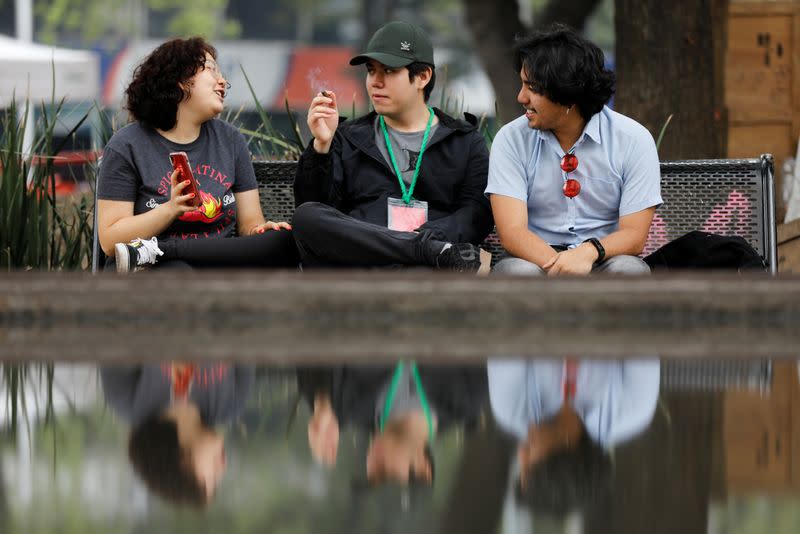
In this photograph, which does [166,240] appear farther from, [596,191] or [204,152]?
[596,191]

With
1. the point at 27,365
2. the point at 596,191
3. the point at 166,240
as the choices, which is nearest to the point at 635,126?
the point at 596,191

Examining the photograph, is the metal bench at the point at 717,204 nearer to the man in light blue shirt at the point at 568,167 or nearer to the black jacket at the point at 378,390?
the man in light blue shirt at the point at 568,167

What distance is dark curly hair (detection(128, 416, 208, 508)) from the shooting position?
96.5 inches

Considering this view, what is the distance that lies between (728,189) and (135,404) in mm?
3213

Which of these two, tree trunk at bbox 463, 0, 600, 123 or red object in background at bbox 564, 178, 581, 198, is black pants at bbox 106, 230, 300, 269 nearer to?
red object in background at bbox 564, 178, 581, 198

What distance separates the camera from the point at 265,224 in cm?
573

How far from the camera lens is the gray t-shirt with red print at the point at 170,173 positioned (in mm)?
5516

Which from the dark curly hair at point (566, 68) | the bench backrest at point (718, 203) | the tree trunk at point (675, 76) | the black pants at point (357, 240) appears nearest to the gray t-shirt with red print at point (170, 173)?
the black pants at point (357, 240)

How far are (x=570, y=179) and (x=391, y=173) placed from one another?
0.68 m

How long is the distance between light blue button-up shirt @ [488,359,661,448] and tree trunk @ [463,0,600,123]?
29.6 ft

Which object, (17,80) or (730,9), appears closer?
(730,9)

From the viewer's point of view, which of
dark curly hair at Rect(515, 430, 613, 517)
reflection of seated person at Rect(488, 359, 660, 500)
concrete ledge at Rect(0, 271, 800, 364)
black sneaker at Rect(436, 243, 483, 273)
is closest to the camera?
dark curly hair at Rect(515, 430, 613, 517)

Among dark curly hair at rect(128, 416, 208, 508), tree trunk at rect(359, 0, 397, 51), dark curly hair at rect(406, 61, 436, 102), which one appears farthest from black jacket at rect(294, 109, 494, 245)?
tree trunk at rect(359, 0, 397, 51)

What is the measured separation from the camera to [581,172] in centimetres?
559
